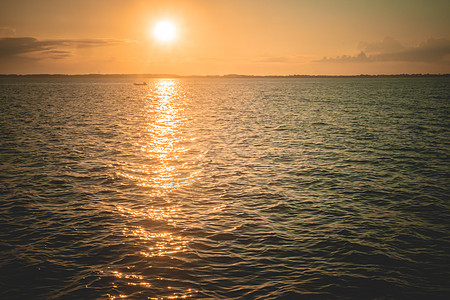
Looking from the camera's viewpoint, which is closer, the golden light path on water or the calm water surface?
the calm water surface

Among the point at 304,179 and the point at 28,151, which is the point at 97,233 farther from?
the point at 28,151

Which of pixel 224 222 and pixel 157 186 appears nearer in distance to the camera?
pixel 224 222

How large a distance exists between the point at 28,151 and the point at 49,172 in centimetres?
984

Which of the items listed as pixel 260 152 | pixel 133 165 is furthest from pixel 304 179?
pixel 133 165

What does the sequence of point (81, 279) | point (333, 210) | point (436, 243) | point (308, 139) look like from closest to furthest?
point (81, 279)
point (436, 243)
point (333, 210)
point (308, 139)

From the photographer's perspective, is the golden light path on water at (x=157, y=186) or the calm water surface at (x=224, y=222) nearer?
the calm water surface at (x=224, y=222)

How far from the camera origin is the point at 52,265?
13.1m

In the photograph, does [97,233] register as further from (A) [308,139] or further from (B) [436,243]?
(A) [308,139]

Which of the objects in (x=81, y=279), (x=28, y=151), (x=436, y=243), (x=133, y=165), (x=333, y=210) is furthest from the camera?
(x=28, y=151)

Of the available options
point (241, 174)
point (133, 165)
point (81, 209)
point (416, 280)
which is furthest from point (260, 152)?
point (416, 280)

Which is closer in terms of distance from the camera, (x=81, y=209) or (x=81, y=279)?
(x=81, y=279)

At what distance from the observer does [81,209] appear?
19.0 metres

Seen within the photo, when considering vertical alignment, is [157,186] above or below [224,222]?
above

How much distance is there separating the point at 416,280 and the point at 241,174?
15.5m
